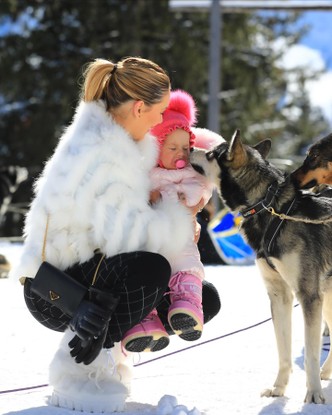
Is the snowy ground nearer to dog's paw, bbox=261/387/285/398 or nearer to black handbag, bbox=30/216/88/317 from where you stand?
dog's paw, bbox=261/387/285/398

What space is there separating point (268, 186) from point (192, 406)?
1136mm

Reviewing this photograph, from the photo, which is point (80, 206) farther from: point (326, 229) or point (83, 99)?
point (326, 229)

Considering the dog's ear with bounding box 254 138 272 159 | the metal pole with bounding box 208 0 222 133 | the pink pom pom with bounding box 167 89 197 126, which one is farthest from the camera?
the metal pole with bounding box 208 0 222 133

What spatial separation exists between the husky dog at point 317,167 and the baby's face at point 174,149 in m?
0.60

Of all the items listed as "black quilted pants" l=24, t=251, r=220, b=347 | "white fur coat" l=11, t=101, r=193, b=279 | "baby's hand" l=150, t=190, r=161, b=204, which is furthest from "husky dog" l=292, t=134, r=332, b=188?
"black quilted pants" l=24, t=251, r=220, b=347

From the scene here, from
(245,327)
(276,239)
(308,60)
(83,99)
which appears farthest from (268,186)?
(308,60)

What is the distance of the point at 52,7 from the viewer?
19812 millimetres

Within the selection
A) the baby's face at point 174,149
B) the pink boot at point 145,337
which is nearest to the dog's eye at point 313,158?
the baby's face at point 174,149

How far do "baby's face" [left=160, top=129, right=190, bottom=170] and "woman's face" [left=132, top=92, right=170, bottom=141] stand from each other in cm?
22

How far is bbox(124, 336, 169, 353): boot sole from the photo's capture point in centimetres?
308

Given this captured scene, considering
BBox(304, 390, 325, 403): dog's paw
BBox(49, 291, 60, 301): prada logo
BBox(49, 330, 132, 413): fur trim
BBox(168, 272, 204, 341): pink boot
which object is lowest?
BBox(304, 390, 325, 403): dog's paw

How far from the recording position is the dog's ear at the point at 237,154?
3616 mm

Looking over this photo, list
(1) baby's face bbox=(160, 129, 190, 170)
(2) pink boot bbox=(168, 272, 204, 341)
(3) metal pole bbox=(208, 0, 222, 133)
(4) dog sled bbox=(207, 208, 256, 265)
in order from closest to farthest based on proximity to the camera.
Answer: (2) pink boot bbox=(168, 272, 204, 341), (1) baby's face bbox=(160, 129, 190, 170), (4) dog sled bbox=(207, 208, 256, 265), (3) metal pole bbox=(208, 0, 222, 133)

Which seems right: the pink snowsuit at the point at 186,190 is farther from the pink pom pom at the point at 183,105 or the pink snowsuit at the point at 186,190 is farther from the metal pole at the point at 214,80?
the metal pole at the point at 214,80
